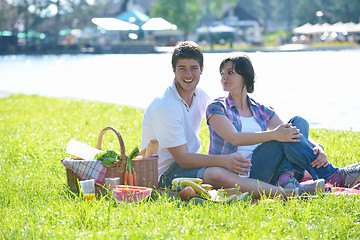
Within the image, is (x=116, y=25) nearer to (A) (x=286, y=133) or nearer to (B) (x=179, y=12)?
(B) (x=179, y=12)

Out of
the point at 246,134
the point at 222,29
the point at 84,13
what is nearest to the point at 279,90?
Answer: the point at 246,134

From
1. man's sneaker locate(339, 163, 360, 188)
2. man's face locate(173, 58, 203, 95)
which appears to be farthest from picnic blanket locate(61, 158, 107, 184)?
man's sneaker locate(339, 163, 360, 188)

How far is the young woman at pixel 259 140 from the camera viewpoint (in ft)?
14.0

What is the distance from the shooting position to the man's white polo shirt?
4.38 metres

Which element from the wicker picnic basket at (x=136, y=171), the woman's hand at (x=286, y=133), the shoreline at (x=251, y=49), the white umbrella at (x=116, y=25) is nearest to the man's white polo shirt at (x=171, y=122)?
Result: the wicker picnic basket at (x=136, y=171)

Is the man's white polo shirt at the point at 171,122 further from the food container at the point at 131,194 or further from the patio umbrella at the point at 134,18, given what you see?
the patio umbrella at the point at 134,18

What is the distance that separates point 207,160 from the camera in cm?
431

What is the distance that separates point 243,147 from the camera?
450 cm

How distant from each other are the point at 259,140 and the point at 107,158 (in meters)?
1.13

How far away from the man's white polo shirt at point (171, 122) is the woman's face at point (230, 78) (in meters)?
0.30

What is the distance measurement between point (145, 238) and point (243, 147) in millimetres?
1499

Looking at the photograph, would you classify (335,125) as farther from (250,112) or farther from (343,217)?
(343,217)

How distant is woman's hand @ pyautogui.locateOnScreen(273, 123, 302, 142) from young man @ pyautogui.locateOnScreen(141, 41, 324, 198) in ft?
0.99

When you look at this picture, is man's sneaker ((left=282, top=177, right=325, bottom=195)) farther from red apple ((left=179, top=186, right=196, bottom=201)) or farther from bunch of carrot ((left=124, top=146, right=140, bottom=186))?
bunch of carrot ((left=124, top=146, right=140, bottom=186))
